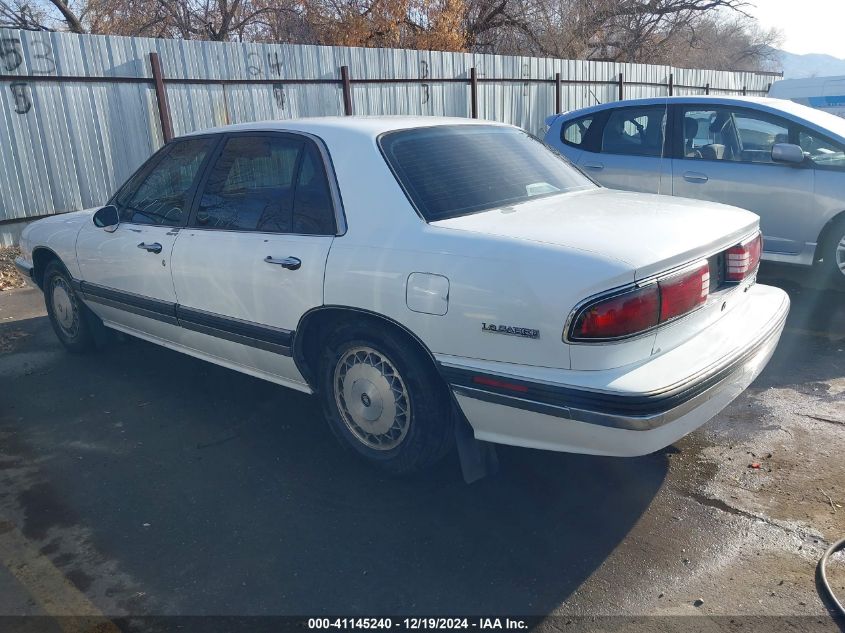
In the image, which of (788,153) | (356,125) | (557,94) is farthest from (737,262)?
(557,94)

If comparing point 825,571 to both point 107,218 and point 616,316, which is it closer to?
point 616,316

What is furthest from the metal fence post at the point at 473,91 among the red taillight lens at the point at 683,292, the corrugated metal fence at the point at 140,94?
the red taillight lens at the point at 683,292

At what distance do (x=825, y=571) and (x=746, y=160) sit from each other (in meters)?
4.51

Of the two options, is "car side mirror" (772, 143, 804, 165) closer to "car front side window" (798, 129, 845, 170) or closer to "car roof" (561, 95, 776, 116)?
"car front side window" (798, 129, 845, 170)

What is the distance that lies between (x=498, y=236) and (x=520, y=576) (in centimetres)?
132

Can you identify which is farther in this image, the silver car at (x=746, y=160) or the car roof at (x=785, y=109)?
the car roof at (x=785, y=109)

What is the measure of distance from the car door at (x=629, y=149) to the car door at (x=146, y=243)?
4052mm

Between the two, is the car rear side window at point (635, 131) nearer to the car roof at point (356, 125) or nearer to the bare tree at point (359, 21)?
the car roof at point (356, 125)

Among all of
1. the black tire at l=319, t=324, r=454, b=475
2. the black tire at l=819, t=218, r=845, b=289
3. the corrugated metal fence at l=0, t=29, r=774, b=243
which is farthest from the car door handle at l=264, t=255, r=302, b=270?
the corrugated metal fence at l=0, t=29, r=774, b=243

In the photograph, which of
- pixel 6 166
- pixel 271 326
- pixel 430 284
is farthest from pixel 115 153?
pixel 430 284

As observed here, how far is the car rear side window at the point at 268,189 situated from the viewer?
11.6 feet

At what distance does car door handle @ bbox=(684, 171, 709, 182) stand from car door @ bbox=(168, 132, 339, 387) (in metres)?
4.15

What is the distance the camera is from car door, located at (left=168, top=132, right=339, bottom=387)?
3.50 m

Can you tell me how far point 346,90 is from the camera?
11.1 metres
